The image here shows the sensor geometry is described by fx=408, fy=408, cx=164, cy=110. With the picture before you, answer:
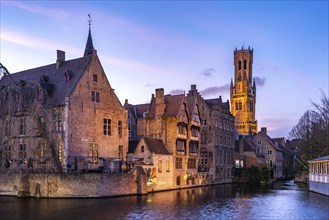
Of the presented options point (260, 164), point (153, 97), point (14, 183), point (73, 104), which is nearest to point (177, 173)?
point (153, 97)

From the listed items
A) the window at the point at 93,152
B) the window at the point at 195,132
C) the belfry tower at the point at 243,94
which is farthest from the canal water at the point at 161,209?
the belfry tower at the point at 243,94

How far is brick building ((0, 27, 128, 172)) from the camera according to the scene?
128 ft

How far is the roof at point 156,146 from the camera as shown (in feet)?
161

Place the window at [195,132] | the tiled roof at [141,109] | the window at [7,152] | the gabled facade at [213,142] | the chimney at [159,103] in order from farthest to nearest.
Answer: the gabled facade at [213,142], the tiled roof at [141,109], the window at [195,132], the chimney at [159,103], the window at [7,152]

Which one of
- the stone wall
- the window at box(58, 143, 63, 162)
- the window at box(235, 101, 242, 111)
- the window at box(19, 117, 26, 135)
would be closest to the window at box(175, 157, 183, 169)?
the stone wall

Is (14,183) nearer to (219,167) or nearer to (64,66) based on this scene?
(64,66)

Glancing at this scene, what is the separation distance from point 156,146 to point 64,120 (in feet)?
40.0

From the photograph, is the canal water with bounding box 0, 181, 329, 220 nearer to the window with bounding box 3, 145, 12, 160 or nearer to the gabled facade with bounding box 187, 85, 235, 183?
the window with bounding box 3, 145, 12, 160

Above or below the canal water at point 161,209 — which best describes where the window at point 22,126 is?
above

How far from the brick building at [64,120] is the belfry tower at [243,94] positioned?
103008mm

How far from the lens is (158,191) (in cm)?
4819

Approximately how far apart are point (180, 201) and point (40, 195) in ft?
46.4

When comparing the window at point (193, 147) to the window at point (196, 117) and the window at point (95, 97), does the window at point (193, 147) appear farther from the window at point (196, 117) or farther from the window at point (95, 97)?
the window at point (95, 97)

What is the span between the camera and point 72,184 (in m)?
39.2
